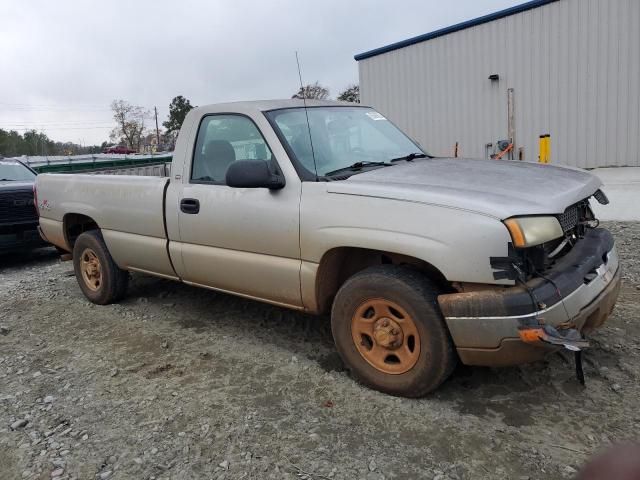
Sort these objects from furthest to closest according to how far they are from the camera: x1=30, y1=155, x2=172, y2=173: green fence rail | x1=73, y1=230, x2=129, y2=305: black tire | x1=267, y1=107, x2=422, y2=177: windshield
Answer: x1=30, y1=155, x2=172, y2=173: green fence rail → x1=73, y1=230, x2=129, y2=305: black tire → x1=267, y1=107, x2=422, y2=177: windshield

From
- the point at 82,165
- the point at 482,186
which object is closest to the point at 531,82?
the point at 482,186

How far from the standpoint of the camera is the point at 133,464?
2842 millimetres

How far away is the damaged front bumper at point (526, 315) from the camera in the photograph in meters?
2.79

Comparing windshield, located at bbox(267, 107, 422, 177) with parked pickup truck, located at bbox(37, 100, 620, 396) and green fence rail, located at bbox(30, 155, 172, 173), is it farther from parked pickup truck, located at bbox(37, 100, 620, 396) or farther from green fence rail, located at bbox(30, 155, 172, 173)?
green fence rail, located at bbox(30, 155, 172, 173)

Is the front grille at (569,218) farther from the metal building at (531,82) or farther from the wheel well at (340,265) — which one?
the metal building at (531,82)

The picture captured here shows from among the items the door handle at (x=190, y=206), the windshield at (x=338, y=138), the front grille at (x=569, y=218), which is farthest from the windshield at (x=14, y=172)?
the front grille at (x=569, y=218)

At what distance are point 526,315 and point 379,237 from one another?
0.89 metres

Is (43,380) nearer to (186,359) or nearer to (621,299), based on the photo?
(186,359)

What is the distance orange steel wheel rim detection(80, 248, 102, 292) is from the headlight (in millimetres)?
4192

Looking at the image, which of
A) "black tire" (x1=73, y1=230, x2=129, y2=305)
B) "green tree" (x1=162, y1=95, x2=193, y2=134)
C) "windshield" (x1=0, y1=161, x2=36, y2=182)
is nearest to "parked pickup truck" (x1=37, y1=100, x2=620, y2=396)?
"black tire" (x1=73, y1=230, x2=129, y2=305)

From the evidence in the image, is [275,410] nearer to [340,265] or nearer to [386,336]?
[386,336]

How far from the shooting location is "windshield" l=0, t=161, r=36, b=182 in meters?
8.93

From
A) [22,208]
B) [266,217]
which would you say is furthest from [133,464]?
[22,208]

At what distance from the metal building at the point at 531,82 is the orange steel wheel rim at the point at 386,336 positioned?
1096 cm
